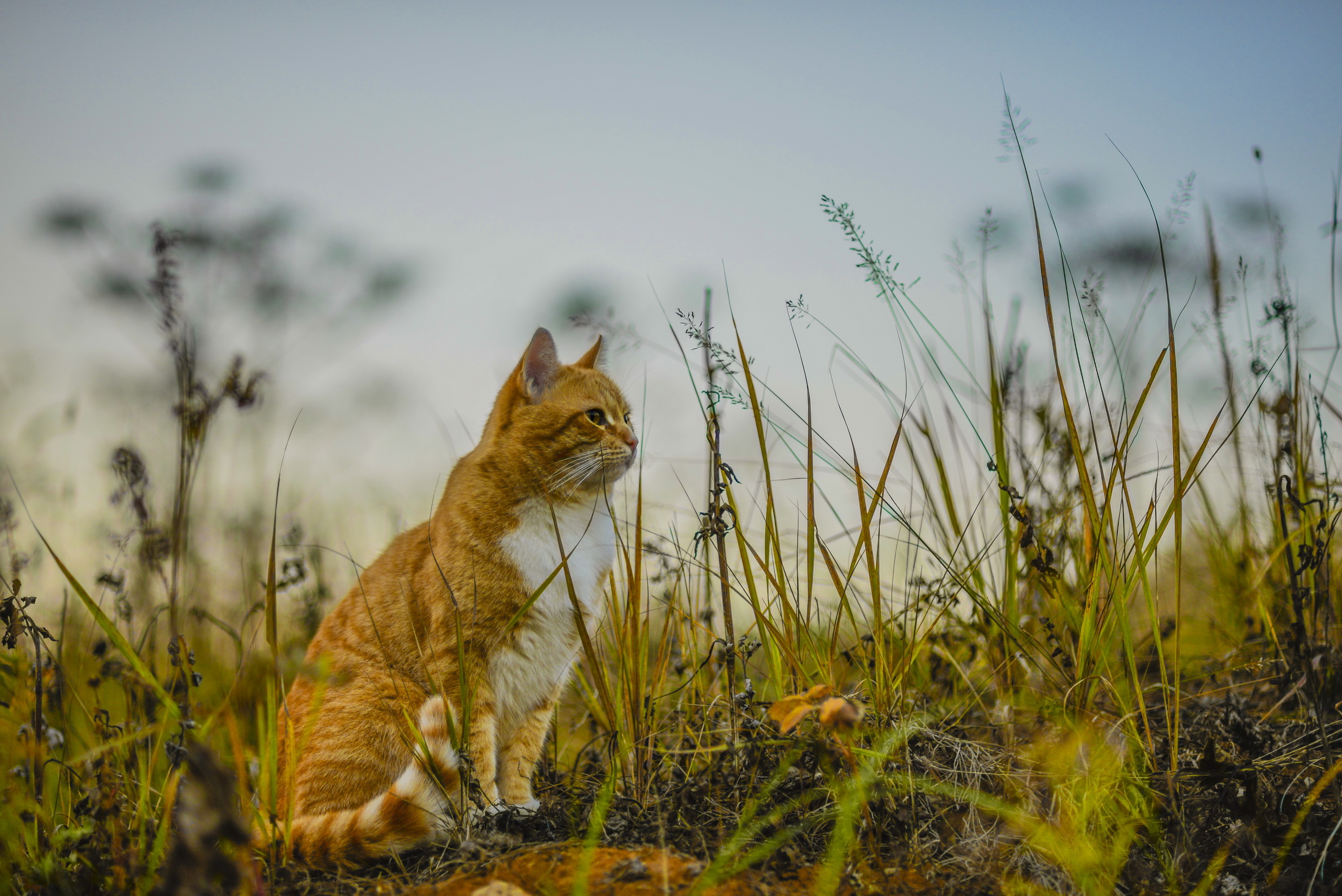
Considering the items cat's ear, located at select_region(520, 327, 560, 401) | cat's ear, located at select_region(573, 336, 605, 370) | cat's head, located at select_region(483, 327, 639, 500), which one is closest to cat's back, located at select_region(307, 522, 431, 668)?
cat's head, located at select_region(483, 327, 639, 500)

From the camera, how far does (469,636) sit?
8.63 feet

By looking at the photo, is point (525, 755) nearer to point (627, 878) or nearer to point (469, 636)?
point (469, 636)

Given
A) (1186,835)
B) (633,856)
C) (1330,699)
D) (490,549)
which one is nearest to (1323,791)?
(1330,699)

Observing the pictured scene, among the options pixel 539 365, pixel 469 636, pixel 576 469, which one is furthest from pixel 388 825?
pixel 539 365

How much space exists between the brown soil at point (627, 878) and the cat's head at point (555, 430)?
1.29 metres

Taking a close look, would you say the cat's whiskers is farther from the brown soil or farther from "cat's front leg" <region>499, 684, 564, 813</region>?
the brown soil

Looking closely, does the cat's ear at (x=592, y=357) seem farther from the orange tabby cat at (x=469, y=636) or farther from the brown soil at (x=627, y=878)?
the brown soil at (x=627, y=878)

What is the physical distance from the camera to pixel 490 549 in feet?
9.27

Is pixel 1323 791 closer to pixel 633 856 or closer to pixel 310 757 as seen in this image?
pixel 633 856

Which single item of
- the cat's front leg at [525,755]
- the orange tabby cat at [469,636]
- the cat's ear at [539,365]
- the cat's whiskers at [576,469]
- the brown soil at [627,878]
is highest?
the cat's ear at [539,365]

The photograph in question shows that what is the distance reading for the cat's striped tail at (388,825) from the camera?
2.10 m

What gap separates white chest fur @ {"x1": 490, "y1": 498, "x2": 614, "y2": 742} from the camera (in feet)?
8.82

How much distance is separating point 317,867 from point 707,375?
1.61 metres

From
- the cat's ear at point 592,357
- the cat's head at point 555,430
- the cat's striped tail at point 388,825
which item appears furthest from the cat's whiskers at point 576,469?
the cat's striped tail at point 388,825
